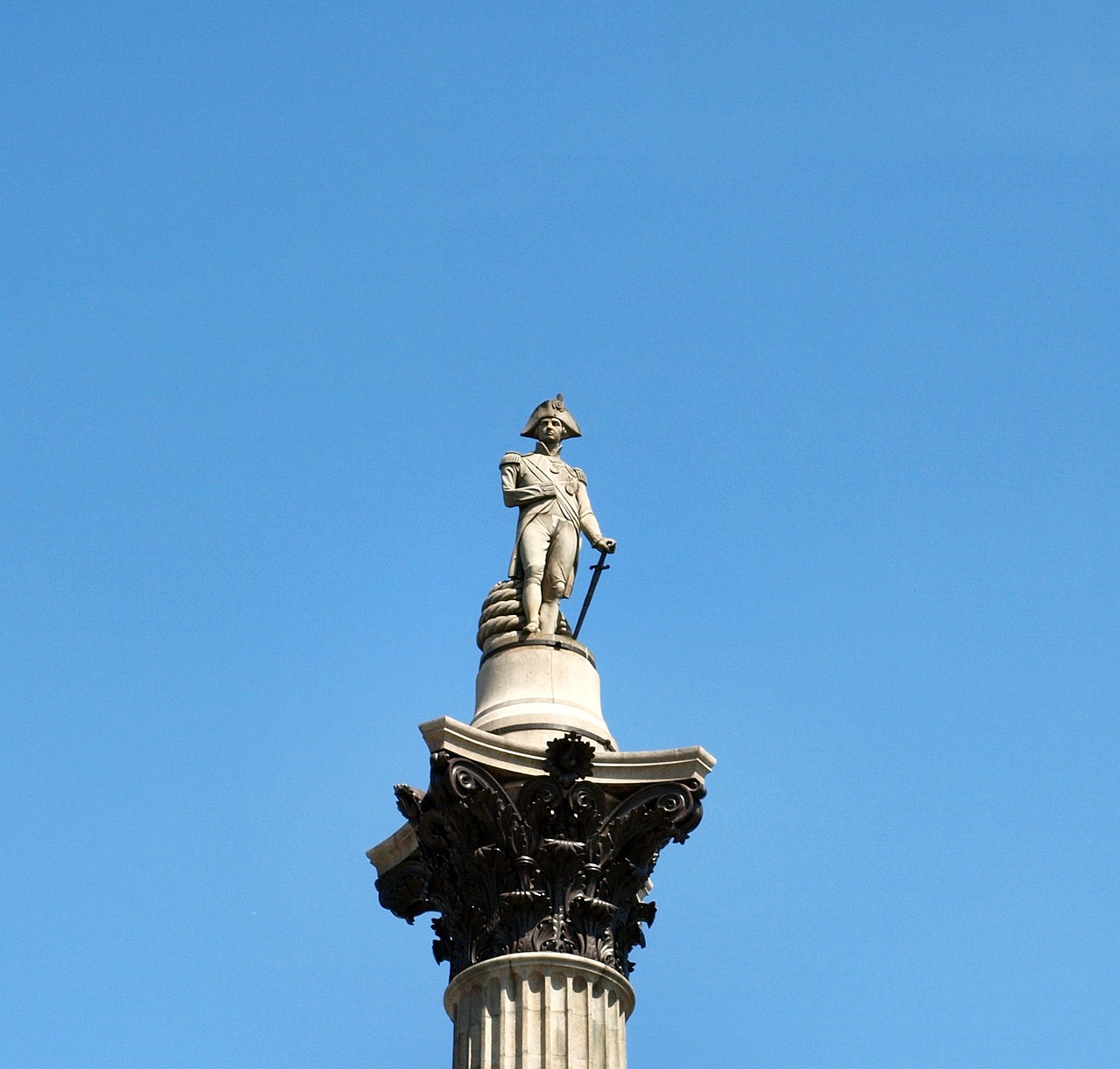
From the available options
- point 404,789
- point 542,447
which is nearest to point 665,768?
point 404,789

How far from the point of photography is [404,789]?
25062mm

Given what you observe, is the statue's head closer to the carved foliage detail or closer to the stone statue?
the stone statue

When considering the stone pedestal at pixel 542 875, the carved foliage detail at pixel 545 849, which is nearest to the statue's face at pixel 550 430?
the stone pedestal at pixel 542 875

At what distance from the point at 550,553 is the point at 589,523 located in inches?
30.8

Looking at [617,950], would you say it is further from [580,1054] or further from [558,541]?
[558,541]

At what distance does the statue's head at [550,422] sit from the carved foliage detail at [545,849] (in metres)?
6.16

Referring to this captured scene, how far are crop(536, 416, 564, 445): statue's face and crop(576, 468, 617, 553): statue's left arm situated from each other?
2.72 ft

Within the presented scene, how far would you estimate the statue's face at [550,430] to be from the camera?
2964 cm

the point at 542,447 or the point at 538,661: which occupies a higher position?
the point at 542,447

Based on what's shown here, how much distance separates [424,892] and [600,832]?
2.55 metres

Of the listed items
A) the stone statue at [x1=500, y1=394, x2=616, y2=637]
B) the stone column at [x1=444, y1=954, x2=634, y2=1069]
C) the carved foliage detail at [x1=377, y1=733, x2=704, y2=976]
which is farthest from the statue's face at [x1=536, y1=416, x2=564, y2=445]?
the stone column at [x1=444, y1=954, x2=634, y2=1069]

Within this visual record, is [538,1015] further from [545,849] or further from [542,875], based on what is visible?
[545,849]

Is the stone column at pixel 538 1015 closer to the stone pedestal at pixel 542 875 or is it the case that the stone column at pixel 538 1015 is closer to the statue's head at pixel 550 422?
the stone pedestal at pixel 542 875

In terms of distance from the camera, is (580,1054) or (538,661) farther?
(538,661)
